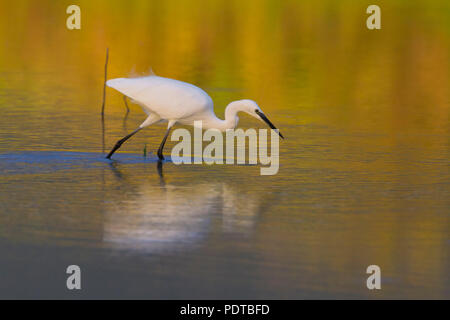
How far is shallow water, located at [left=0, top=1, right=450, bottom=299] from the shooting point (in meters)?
7.02

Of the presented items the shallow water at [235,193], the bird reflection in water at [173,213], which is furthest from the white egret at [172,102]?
the bird reflection in water at [173,213]

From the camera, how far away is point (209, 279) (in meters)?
6.94

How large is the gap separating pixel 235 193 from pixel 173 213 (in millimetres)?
1176

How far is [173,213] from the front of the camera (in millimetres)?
8812

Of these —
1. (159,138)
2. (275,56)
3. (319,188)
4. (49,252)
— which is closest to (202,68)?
(275,56)

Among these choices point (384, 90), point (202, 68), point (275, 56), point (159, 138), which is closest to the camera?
point (159, 138)

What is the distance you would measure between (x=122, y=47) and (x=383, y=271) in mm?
19958

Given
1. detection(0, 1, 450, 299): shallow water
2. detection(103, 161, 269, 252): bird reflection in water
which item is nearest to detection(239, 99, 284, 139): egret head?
detection(0, 1, 450, 299): shallow water

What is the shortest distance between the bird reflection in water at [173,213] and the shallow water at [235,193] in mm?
20

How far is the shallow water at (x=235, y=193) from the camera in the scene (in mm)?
7023

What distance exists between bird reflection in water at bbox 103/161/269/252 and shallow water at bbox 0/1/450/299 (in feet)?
0.07

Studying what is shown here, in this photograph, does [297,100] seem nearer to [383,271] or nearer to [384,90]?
[384,90]

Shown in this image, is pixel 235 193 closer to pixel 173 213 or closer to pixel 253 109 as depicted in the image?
pixel 173 213
